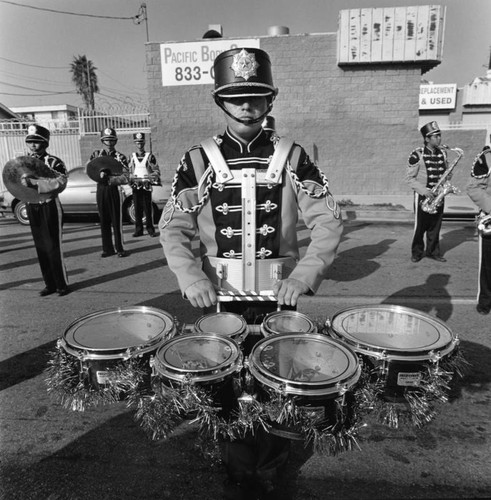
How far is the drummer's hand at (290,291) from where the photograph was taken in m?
2.07

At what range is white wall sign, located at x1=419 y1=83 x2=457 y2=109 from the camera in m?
37.4

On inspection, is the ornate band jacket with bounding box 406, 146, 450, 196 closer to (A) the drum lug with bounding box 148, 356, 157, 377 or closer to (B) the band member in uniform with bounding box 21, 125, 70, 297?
(B) the band member in uniform with bounding box 21, 125, 70, 297

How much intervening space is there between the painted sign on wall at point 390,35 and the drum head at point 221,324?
13556 mm

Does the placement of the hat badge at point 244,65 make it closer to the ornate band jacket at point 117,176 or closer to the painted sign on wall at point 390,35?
the ornate band jacket at point 117,176

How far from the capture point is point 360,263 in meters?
7.38

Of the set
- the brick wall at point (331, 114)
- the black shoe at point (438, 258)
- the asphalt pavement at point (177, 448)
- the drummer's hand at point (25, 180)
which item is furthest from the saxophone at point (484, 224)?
the brick wall at point (331, 114)

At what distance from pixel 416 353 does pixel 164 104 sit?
14725 millimetres

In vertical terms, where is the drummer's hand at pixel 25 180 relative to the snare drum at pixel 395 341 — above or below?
above

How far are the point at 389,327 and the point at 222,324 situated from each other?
0.84m

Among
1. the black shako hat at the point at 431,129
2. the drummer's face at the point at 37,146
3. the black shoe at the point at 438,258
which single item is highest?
the black shako hat at the point at 431,129

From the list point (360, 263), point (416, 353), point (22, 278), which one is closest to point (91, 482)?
point (416, 353)

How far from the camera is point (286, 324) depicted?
2.09 m

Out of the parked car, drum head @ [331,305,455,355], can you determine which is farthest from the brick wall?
drum head @ [331,305,455,355]

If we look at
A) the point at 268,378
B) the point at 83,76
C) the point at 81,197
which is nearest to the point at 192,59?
the point at 81,197
